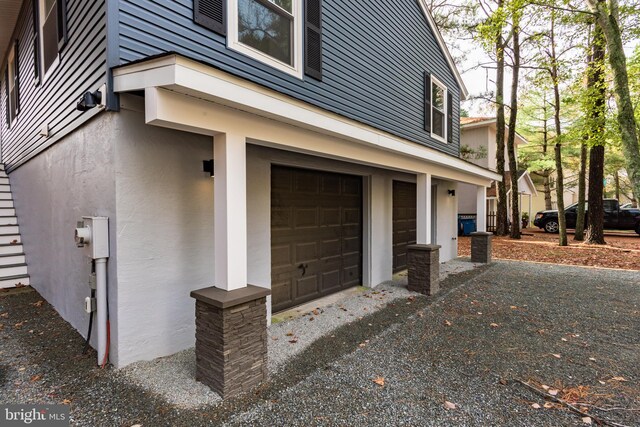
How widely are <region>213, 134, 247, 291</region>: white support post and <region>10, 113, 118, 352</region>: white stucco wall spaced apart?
102 cm

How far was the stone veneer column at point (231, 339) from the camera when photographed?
2.73 meters

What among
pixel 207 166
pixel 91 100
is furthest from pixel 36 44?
pixel 207 166

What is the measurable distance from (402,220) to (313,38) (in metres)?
4.75

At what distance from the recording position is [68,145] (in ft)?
13.7

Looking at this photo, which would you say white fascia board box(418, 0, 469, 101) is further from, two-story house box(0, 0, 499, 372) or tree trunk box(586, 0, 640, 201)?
tree trunk box(586, 0, 640, 201)

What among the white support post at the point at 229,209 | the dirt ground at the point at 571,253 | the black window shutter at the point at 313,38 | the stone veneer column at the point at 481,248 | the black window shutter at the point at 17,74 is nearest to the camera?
the white support post at the point at 229,209

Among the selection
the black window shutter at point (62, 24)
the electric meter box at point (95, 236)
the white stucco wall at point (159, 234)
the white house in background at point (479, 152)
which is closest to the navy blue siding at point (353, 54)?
the white stucco wall at point (159, 234)

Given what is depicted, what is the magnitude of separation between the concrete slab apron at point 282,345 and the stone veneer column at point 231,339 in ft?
0.53

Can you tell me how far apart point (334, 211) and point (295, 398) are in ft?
11.8

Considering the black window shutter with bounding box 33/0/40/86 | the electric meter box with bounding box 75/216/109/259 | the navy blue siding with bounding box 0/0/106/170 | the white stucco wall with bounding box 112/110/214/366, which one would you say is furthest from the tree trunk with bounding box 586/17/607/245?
the black window shutter with bounding box 33/0/40/86

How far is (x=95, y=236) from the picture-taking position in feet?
9.99

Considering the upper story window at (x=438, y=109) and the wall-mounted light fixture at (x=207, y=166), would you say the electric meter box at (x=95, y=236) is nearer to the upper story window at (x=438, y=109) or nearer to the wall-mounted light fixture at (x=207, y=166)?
the wall-mounted light fixture at (x=207, y=166)

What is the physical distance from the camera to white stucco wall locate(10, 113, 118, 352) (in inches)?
124

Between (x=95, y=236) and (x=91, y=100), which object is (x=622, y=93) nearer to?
(x=91, y=100)
